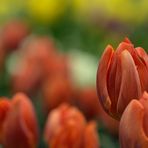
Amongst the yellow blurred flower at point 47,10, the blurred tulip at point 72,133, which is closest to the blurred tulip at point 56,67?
the blurred tulip at point 72,133

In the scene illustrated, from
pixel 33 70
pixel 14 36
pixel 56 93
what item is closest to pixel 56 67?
pixel 33 70

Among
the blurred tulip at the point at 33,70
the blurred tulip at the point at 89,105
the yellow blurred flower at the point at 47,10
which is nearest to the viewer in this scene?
the blurred tulip at the point at 89,105

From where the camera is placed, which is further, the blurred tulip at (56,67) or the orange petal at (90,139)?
the blurred tulip at (56,67)

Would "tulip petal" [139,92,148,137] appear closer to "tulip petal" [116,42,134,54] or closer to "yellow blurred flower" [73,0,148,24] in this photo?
"tulip petal" [116,42,134,54]

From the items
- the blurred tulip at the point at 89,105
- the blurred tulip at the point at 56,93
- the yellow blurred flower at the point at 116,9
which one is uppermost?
the blurred tulip at the point at 56,93

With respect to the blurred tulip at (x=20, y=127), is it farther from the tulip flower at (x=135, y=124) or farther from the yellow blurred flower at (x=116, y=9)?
the yellow blurred flower at (x=116, y=9)

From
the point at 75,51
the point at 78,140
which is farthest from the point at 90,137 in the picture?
the point at 75,51

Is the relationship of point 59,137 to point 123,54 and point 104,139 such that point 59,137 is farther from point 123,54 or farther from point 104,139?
point 104,139

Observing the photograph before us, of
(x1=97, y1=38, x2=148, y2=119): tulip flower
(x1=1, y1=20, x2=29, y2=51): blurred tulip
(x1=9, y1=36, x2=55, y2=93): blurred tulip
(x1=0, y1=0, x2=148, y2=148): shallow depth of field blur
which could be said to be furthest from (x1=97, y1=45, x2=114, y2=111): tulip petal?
(x1=1, y1=20, x2=29, y2=51): blurred tulip
